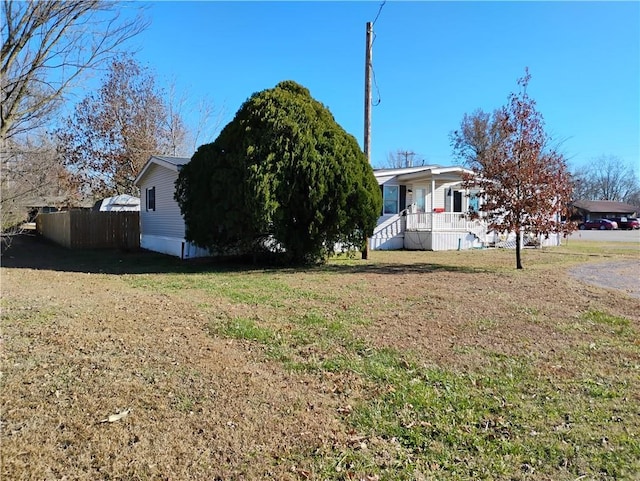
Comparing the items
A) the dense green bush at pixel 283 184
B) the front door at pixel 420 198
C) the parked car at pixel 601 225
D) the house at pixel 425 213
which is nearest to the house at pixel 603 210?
the parked car at pixel 601 225

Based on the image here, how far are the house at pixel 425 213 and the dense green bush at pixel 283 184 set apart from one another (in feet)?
21.5

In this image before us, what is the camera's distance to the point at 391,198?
64.5 ft

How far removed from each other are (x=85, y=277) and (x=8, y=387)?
7000 millimetres

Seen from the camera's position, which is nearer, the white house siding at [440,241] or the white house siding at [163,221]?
the white house siding at [163,221]

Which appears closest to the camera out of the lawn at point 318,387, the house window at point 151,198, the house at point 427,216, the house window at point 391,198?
the lawn at point 318,387

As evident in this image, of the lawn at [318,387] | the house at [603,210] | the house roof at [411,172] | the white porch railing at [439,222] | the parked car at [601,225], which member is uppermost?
the house at [603,210]

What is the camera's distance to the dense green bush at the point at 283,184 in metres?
10.8

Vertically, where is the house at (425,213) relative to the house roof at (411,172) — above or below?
below

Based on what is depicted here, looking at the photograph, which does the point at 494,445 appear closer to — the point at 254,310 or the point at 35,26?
the point at 254,310

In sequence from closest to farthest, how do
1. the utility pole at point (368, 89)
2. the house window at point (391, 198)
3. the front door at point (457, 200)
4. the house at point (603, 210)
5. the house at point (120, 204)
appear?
1. the utility pole at point (368, 89)
2. the house window at point (391, 198)
3. the front door at point (457, 200)
4. the house at point (120, 204)
5. the house at point (603, 210)

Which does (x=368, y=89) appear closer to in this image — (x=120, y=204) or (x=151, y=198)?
(x=151, y=198)

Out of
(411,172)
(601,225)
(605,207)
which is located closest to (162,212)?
(411,172)

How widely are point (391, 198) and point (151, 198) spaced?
33.9ft

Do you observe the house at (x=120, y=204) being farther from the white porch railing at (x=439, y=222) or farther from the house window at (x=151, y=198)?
the white porch railing at (x=439, y=222)
